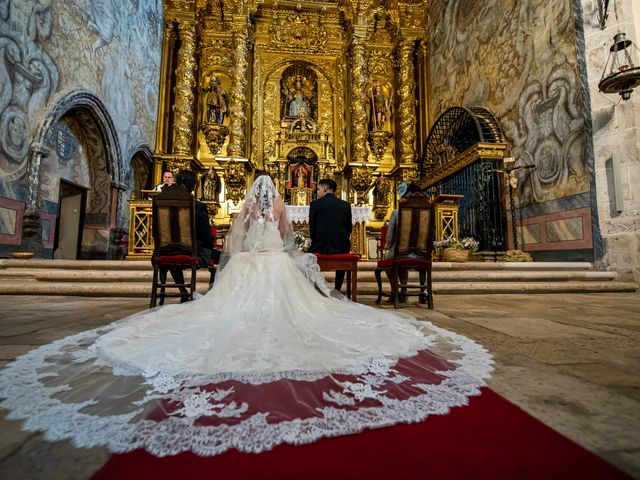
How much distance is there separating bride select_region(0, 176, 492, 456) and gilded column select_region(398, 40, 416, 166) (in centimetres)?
1016

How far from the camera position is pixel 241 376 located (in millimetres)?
1414

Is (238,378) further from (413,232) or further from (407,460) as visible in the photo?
(413,232)

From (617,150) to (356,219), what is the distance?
5219 mm

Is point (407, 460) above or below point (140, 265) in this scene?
below

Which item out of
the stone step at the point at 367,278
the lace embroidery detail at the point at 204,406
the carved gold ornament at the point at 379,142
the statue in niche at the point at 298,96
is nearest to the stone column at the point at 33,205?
the stone step at the point at 367,278

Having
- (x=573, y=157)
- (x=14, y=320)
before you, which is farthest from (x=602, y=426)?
(x=573, y=157)

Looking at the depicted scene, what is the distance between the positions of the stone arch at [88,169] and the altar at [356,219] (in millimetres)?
4932

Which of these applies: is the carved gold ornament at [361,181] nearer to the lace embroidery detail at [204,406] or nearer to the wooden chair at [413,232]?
the wooden chair at [413,232]

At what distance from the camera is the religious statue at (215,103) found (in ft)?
37.6

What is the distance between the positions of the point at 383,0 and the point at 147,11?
832 centimetres

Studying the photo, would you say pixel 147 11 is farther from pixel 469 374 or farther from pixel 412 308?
pixel 469 374

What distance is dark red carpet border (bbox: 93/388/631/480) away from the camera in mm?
817

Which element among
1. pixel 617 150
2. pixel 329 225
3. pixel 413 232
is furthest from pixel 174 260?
pixel 617 150

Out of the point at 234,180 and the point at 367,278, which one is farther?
the point at 234,180
